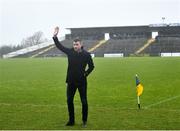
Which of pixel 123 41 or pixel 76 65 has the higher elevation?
pixel 76 65

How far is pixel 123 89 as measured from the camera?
22.7 metres

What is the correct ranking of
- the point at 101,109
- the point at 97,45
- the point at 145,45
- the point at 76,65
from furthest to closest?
1. the point at 97,45
2. the point at 145,45
3. the point at 101,109
4. the point at 76,65

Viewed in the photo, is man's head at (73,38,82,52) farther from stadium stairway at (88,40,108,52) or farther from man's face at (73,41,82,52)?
stadium stairway at (88,40,108,52)

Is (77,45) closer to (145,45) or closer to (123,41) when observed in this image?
(145,45)

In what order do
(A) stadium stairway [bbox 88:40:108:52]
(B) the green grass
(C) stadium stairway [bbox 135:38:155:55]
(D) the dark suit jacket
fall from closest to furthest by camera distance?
(D) the dark suit jacket, (B) the green grass, (C) stadium stairway [bbox 135:38:155:55], (A) stadium stairway [bbox 88:40:108:52]

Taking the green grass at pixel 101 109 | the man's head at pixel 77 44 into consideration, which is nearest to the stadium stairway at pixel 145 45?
the green grass at pixel 101 109

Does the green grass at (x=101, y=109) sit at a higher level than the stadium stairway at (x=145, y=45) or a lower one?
higher

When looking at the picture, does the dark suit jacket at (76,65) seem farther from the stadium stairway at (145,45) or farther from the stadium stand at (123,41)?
the stadium stairway at (145,45)

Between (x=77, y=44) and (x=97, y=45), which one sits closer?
(x=77, y=44)

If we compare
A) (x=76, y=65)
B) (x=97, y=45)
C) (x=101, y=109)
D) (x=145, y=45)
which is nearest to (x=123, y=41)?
(x=97, y=45)

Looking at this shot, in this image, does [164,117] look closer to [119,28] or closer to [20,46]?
[119,28]

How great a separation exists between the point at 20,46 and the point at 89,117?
115445 mm

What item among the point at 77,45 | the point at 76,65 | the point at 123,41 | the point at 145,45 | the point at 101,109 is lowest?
the point at 145,45

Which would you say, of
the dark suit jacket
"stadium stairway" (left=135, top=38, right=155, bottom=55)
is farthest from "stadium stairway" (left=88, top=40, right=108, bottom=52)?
the dark suit jacket
